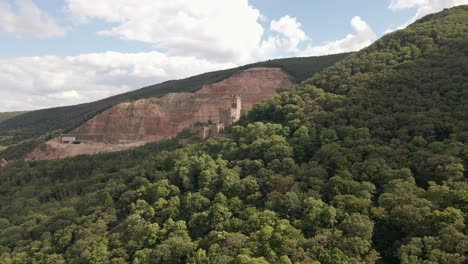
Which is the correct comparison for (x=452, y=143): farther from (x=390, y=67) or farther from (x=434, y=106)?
(x=390, y=67)

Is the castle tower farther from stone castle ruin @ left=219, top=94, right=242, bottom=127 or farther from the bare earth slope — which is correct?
the bare earth slope

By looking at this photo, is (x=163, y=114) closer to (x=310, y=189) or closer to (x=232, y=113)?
(x=232, y=113)

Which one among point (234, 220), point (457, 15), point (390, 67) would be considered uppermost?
point (457, 15)

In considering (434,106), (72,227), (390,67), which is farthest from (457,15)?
(72,227)

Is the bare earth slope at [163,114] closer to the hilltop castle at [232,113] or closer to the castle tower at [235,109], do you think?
the hilltop castle at [232,113]

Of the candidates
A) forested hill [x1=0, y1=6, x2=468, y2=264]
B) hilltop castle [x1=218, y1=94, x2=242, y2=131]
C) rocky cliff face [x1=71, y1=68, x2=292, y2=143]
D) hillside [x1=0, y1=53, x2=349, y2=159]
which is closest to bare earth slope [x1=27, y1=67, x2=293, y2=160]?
rocky cliff face [x1=71, y1=68, x2=292, y2=143]

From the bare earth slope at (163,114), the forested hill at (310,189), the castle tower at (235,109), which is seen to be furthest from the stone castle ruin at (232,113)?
the bare earth slope at (163,114)
